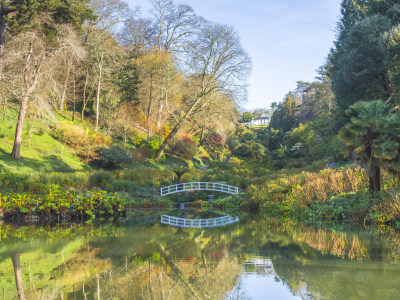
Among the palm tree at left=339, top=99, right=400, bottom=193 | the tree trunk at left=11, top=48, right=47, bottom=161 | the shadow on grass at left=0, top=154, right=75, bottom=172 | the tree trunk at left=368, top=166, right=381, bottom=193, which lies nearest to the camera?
the palm tree at left=339, top=99, right=400, bottom=193

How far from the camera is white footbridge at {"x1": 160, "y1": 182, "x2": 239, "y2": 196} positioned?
65.0 ft

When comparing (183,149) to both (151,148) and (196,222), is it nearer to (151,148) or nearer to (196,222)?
(151,148)

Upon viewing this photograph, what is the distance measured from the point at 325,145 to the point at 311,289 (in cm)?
2998

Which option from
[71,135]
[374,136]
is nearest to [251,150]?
[71,135]

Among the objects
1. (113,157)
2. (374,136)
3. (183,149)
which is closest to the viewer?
(374,136)

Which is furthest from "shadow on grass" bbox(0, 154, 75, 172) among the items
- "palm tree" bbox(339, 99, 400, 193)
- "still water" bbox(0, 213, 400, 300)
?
"palm tree" bbox(339, 99, 400, 193)

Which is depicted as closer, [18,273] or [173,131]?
[18,273]

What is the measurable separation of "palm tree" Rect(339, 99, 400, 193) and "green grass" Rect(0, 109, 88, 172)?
16152 millimetres

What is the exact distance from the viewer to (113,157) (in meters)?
25.8

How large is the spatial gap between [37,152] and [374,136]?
63.7 feet

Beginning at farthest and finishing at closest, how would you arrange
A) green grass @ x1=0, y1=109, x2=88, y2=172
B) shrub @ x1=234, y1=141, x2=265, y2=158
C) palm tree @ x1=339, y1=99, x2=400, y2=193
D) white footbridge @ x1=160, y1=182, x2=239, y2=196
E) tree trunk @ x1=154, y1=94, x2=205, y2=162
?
1. shrub @ x1=234, y1=141, x2=265, y2=158
2. tree trunk @ x1=154, y1=94, x2=205, y2=162
3. green grass @ x1=0, y1=109, x2=88, y2=172
4. white footbridge @ x1=160, y1=182, x2=239, y2=196
5. palm tree @ x1=339, y1=99, x2=400, y2=193

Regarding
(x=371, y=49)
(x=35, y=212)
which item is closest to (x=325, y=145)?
(x=371, y=49)

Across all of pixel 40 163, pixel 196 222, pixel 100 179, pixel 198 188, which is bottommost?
pixel 196 222

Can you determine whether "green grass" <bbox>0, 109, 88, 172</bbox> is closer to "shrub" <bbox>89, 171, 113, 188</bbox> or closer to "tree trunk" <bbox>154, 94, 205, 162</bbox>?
"shrub" <bbox>89, 171, 113, 188</bbox>
